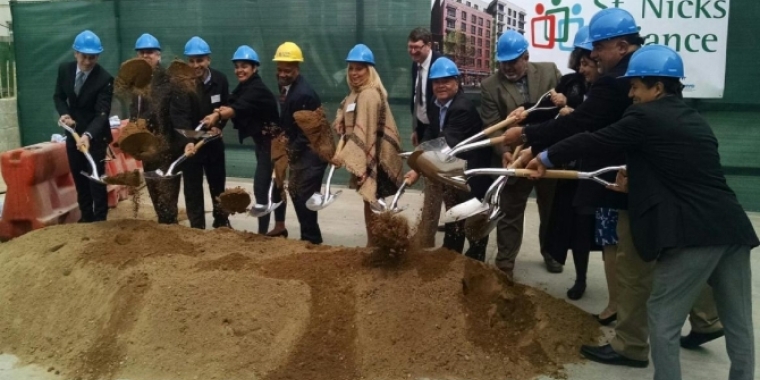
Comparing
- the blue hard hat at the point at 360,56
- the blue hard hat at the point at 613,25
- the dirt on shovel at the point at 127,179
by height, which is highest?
the blue hard hat at the point at 613,25

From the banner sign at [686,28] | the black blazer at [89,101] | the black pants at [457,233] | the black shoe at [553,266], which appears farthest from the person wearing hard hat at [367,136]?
the banner sign at [686,28]

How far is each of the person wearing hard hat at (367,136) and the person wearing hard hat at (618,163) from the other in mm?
1597

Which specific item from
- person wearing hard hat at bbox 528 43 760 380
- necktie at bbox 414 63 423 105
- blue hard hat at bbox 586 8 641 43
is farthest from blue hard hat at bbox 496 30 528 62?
person wearing hard hat at bbox 528 43 760 380

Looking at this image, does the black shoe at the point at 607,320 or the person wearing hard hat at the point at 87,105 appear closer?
the black shoe at the point at 607,320

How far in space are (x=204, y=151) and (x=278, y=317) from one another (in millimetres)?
2504

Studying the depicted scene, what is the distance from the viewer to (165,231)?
208 inches

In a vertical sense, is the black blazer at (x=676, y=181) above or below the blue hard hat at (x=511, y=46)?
below

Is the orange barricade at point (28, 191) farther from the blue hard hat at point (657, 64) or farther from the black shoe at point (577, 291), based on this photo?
the blue hard hat at point (657, 64)

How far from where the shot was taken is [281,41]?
876 cm

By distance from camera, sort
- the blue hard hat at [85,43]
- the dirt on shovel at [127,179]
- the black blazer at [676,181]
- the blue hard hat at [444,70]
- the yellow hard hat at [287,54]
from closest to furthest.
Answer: the black blazer at [676,181], the blue hard hat at [444,70], the dirt on shovel at [127,179], the yellow hard hat at [287,54], the blue hard hat at [85,43]

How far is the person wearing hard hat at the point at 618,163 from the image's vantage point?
3.97m

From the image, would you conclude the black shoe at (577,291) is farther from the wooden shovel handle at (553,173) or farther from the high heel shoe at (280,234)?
the high heel shoe at (280,234)

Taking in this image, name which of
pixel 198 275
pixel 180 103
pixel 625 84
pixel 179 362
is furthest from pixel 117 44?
pixel 625 84

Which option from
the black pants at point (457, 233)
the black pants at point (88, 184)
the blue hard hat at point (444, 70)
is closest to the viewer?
the blue hard hat at point (444, 70)
